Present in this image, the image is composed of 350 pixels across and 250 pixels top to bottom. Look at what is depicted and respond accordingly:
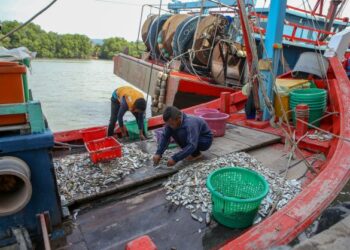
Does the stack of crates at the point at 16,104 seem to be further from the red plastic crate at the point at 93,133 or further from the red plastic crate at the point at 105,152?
the red plastic crate at the point at 93,133

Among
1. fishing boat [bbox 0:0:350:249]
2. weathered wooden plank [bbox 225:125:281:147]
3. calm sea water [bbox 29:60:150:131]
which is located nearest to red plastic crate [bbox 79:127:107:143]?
fishing boat [bbox 0:0:350:249]

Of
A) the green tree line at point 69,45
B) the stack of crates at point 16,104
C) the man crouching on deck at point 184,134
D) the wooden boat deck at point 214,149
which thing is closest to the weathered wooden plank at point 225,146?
the wooden boat deck at point 214,149

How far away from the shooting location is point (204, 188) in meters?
3.22

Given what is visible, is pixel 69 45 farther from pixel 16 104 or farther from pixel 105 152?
pixel 16 104

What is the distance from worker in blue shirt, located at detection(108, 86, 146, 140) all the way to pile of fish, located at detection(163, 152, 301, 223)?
57.6 inches

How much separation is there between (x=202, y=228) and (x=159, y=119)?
3.52 metres

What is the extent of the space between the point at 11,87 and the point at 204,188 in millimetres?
2150

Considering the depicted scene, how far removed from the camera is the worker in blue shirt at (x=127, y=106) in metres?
4.64

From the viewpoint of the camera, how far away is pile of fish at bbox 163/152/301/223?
292 cm

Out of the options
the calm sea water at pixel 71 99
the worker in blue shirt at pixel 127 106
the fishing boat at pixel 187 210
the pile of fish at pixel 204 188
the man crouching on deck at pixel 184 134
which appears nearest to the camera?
the fishing boat at pixel 187 210

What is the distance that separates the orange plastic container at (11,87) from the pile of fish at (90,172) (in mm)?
1200

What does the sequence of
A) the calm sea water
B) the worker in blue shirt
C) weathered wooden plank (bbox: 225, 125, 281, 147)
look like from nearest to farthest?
the worker in blue shirt < weathered wooden plank (bbox: 225, 125, 281, 147) < the calm sea water

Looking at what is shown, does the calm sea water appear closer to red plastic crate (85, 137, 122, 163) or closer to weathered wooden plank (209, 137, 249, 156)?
red plastic crate (85, 137, 122, 163)

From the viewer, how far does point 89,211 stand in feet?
9.87
